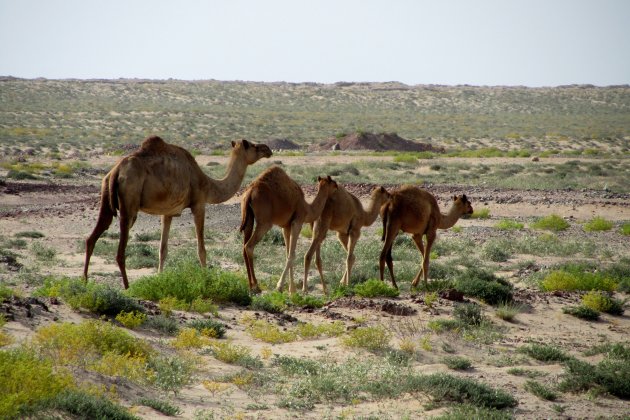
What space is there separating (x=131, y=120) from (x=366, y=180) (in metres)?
45.6

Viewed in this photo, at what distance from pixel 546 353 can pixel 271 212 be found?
5.49 meters

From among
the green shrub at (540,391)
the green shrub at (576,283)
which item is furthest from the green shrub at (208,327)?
the green shrub at (576,283)

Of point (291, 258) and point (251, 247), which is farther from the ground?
point (251, 247)

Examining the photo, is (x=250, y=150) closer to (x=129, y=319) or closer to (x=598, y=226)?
(x=129, y=319)

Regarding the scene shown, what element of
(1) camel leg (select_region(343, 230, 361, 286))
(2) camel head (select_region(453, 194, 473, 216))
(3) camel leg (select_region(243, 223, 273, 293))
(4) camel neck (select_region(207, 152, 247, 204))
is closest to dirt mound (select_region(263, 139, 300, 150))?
(2) camel head (select_region(453, 194, 473, 216))

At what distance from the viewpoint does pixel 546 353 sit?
1110 centimetres

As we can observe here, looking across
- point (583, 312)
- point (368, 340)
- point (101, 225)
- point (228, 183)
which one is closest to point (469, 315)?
point (583, 312)

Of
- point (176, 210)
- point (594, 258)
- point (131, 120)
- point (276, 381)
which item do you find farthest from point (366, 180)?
point (131, 120)

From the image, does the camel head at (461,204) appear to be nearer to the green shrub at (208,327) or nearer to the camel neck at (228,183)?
the camel neck at (228,183)

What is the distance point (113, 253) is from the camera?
19.3 metres

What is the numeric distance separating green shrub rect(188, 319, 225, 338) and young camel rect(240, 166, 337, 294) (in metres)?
2.80

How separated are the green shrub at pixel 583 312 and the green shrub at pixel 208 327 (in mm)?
6143

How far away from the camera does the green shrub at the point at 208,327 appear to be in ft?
36.6

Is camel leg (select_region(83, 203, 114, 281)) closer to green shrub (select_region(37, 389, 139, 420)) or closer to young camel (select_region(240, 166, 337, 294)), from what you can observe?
young camel (select_region(240, 166, 337, 294))
